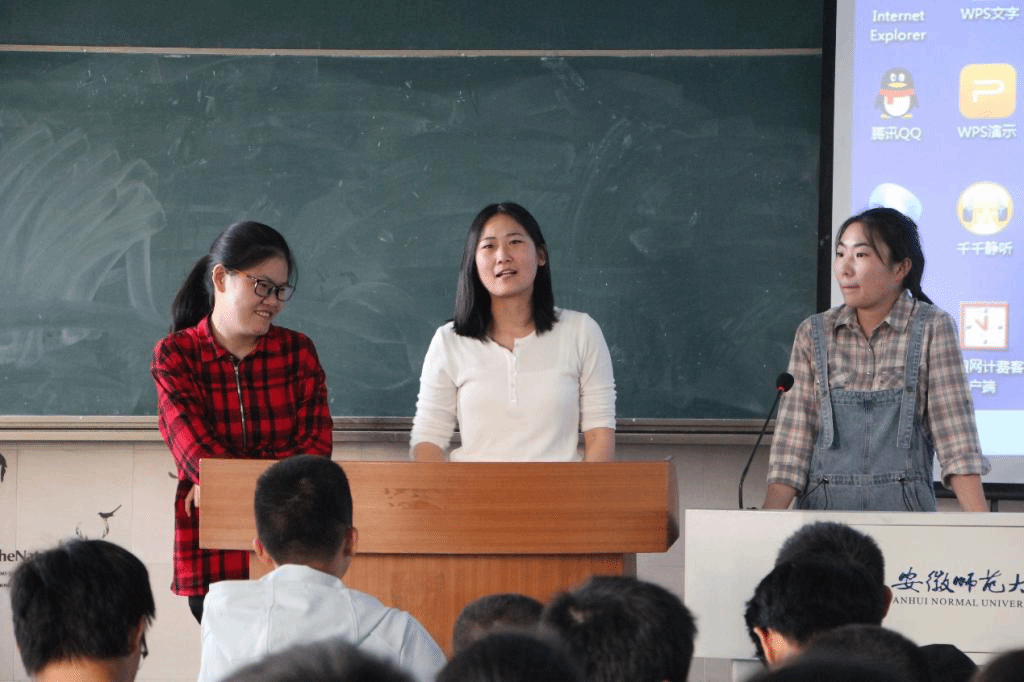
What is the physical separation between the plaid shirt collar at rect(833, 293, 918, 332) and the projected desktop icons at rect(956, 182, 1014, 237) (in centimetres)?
77

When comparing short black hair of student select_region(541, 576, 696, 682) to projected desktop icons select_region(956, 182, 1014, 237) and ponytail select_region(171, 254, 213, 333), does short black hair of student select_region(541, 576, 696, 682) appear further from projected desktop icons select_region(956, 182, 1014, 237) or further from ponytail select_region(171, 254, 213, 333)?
projected desktop icons select_region(956, 182, 1014, 237)

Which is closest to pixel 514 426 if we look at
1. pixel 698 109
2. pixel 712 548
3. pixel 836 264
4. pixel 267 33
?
pixel 712 548

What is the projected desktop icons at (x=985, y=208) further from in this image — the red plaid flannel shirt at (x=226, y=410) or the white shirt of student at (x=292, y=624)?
the white shirt of student at (x=292, y=624)

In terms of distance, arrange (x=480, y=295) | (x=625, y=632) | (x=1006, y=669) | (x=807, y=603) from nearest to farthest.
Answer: (x=1006, y=669) < (x=625, y=632) < (x=807, y=603) < (x=480, y=295)

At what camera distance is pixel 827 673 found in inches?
27.8

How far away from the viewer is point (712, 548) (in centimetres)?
269

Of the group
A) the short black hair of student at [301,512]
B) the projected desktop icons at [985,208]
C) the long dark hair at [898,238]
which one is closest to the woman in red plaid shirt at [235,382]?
the short black hair of student at [301,512]

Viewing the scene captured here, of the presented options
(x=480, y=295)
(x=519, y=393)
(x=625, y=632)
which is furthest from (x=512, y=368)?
(x=625, y=632)

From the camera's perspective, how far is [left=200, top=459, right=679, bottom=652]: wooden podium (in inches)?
104

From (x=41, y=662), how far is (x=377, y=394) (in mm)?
2502

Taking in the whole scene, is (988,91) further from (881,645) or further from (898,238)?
(881,645)

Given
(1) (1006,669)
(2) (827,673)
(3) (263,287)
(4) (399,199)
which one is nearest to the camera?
(2) (827,673)

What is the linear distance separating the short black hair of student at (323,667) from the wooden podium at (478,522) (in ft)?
6.20

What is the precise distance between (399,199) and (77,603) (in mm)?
2618
